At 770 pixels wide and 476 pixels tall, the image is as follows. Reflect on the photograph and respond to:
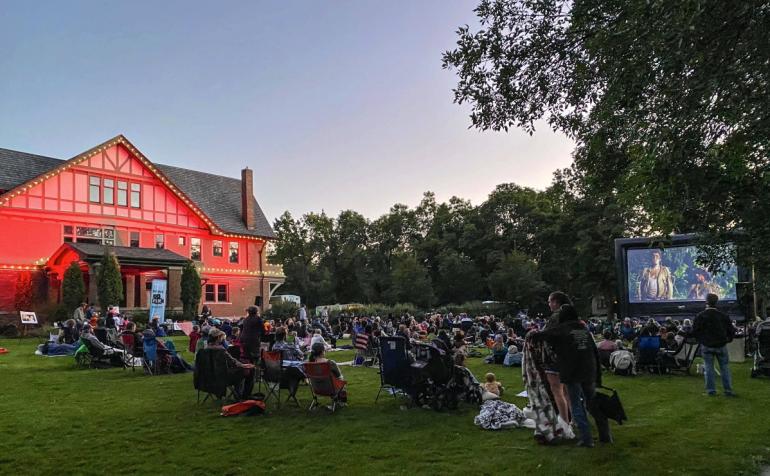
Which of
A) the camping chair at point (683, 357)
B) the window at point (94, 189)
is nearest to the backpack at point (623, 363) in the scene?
the camping chair at point (683, 357)

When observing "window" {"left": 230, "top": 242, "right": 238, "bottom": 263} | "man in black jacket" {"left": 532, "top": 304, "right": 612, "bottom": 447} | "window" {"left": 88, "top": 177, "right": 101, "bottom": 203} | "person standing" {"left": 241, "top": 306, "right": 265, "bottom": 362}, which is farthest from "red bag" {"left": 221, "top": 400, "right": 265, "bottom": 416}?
"window" {"left": 230, "top": 242, "right": 238, "bottom": 263}

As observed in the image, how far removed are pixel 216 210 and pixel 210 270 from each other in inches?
181

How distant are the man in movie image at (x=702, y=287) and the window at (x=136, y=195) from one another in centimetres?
2942

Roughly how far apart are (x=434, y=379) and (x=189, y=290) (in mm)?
26514

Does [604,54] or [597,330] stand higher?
[604,54]

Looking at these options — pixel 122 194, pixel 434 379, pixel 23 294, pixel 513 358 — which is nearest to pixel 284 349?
pixel 434 379

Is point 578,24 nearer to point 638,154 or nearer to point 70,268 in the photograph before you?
point 638,154

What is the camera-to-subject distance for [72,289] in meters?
26.8

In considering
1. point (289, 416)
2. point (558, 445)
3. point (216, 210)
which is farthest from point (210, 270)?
point (558, 445)

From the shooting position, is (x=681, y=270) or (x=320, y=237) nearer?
(x=681, y=270)

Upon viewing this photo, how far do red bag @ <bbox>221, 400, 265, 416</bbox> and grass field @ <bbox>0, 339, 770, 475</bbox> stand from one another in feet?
0.56

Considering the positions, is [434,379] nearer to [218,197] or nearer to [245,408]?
[245,408]

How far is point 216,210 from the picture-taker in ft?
131

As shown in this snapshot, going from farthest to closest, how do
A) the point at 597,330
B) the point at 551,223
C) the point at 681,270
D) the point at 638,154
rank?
1. the point at 551,223
2. the point at 681,270
3. the point at 597,330
4. the point at 638,154
